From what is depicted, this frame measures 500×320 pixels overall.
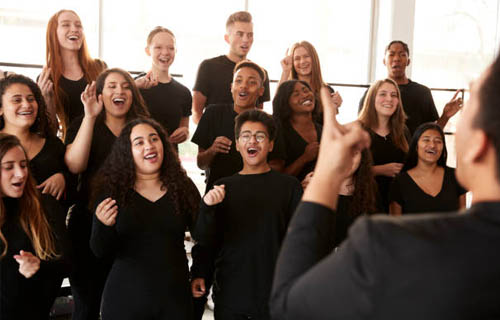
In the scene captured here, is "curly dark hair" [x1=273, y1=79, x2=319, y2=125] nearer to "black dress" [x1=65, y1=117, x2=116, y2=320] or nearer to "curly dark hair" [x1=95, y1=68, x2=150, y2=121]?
"curly dark hair" [x1=95, y1=68, x2=150, y2=121]

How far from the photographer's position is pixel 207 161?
122 inches

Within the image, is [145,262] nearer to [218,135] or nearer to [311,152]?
[218,135]

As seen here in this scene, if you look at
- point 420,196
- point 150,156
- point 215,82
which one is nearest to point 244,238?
point 150,156

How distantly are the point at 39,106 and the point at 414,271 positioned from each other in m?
2.37

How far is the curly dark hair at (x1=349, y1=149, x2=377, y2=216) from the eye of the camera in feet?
9.40

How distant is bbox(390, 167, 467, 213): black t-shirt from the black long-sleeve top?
245cm

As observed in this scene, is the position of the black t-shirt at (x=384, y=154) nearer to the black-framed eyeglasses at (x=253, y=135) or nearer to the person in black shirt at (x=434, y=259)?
the black-framed eyeglasses at (x=253, y=135)

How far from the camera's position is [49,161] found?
264 cm

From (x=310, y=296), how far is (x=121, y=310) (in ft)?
5.33

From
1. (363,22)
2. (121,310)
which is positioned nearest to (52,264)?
(121,310)

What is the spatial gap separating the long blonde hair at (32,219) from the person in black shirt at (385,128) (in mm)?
1824

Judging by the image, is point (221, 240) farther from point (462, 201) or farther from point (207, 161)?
point (462, 201)

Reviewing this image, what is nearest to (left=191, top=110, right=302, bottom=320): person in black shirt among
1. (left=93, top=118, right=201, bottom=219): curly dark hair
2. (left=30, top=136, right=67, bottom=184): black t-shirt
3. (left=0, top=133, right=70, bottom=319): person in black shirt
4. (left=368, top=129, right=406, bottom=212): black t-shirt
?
(left=93, top=118, right=201, bottom=219): curly dark hair

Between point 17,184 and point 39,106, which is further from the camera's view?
point 39,106
